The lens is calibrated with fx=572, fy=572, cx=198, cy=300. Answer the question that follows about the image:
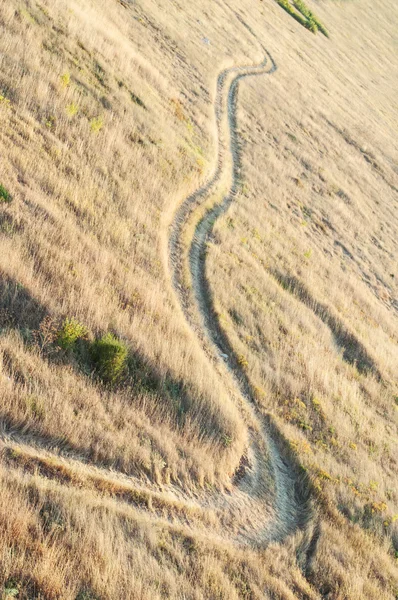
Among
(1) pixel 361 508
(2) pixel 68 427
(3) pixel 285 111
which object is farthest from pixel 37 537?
(3) pixel 285 111

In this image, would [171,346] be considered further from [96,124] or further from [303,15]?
[303,15]

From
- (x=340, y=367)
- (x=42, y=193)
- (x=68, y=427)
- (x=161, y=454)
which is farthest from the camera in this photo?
(x=340, y=367)

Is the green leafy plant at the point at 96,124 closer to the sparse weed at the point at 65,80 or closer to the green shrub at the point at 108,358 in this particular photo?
the sparse weed at the point at 65,80

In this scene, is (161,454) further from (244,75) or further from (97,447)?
(244,75)

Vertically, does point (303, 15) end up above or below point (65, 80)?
above

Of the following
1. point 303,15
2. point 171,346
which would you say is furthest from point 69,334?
point 303,15

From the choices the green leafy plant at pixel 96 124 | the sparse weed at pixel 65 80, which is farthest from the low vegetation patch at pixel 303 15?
the green leafy plant at pixel 96 124

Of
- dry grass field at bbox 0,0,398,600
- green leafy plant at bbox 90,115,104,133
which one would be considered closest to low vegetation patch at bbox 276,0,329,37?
dry grass field at bbox 0,0,398,600
